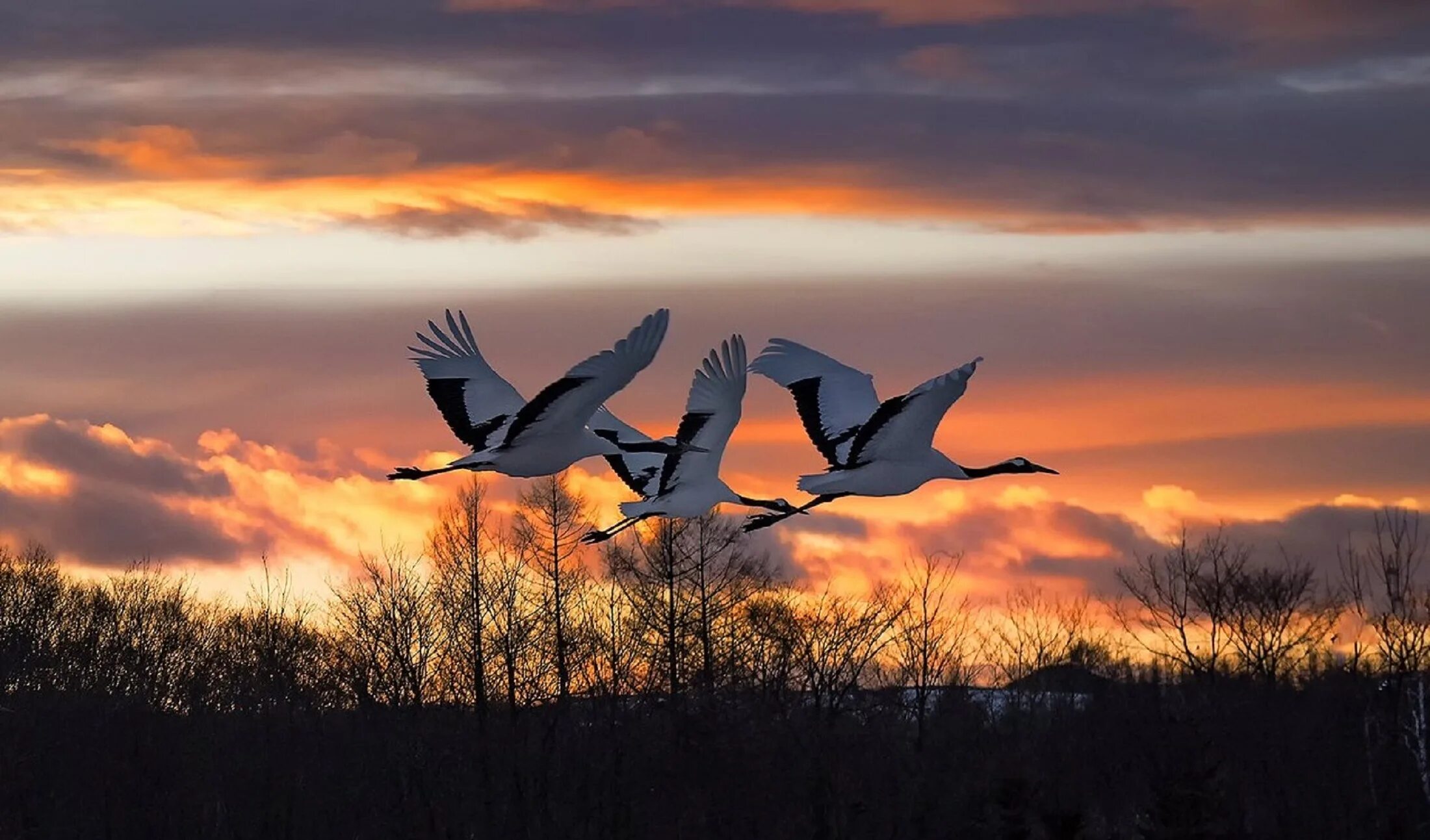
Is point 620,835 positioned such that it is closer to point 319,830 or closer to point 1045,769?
point 319,830

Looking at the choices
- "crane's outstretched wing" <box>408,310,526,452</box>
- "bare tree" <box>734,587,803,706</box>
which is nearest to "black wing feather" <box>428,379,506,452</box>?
"crane's outstretched wing" <box>408,310,526,452</box>

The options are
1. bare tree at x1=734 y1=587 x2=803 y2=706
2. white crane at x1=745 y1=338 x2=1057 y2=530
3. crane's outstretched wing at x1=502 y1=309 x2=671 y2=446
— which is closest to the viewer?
crane's outstretched wing at x1=502 y1=309 x2=671 y2=446

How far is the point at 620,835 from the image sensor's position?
5519 centimetres

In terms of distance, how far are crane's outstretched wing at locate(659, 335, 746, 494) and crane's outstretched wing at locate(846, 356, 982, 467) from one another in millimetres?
2330

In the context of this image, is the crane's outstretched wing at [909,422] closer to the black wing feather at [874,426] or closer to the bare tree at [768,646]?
the black wing feather at [874,426]

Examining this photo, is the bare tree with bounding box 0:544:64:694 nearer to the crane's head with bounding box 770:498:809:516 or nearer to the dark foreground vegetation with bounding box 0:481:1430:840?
the dark foreground vegetation with bounding box 0:481:1430:840

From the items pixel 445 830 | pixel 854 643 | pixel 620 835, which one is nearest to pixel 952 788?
pixel 854 643

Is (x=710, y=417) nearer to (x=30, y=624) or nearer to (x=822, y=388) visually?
(x=822, y=388)

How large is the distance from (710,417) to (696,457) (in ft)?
2.53

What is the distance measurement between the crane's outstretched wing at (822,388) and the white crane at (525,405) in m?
1.80

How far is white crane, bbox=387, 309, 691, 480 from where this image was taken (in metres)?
28.1

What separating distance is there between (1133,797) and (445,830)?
25.6 m

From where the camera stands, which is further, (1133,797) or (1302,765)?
(1133,797)

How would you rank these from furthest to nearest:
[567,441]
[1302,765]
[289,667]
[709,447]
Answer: [289,667]
[1302,765]
[709,447]
[567,441]
